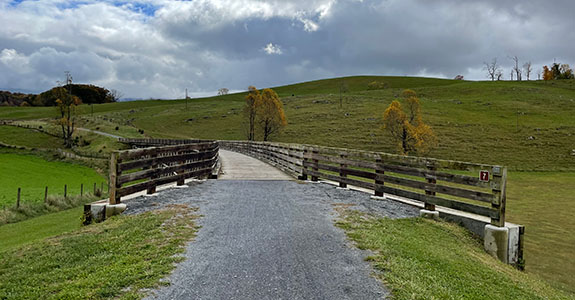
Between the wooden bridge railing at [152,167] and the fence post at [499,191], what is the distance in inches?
318

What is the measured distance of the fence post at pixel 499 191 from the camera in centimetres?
840

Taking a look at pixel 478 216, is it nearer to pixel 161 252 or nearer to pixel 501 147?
pixel 161 252

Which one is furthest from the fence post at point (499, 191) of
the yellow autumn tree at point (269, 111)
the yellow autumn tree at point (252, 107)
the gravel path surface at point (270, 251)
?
the yellow autumn tree at point (252, 107)

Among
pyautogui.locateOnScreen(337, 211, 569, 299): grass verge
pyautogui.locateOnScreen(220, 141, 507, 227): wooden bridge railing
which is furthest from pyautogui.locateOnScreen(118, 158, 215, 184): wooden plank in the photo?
pyautogui.locateOnScreen(337, 211, 569, 299): grass verge

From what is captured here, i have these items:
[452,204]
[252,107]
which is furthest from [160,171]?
[252,107]

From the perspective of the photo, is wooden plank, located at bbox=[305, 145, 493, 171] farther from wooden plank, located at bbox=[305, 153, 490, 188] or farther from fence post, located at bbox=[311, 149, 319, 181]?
fence post, located at bbox=[311, 149, 319, 181]

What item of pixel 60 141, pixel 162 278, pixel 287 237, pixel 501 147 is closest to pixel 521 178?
pixel 501 147

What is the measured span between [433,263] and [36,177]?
36529 mm

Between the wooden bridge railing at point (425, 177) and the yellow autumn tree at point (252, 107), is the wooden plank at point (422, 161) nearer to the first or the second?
the wooden bridge railing at point (425, 177)

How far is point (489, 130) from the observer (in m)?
59.7

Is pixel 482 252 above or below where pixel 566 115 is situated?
below

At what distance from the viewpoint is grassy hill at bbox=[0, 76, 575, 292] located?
1681 cm

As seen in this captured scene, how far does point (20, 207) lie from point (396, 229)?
19.1m

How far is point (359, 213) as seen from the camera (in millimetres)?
9383
